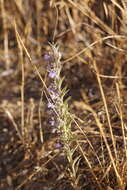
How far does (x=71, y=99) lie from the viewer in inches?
96.2

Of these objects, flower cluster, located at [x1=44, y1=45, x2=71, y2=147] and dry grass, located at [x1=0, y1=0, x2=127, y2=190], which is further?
dry grass, located at [x1=0, y1=0, x2=127, y2=190]

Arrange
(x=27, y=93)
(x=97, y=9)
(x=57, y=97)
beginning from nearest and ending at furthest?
(x=57, y=97) < (x=97, y=9) < (x=27, y=93)

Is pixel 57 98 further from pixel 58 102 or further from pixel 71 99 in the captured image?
pixel 71 99

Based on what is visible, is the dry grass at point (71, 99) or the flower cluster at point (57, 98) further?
the dry grass at point (71, 99)

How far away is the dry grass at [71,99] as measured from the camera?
5.50 feet

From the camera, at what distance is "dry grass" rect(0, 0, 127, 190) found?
1677 mm

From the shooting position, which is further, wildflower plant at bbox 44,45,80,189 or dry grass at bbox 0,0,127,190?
dry grass at bbox 0,0,127,190

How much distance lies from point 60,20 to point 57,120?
1.43m

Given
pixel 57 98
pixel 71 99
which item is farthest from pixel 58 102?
pixel 71 99

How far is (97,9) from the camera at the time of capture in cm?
248

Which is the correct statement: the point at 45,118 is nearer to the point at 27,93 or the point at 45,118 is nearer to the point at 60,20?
the point at 27,93

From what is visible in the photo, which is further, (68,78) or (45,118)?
(68,78)

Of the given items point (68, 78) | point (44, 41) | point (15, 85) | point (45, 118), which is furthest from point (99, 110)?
point (44, 41)

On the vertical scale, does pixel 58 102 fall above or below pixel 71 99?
above
